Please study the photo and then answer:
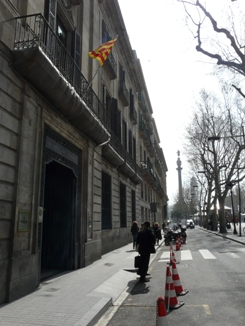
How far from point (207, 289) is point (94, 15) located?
12.8 metres

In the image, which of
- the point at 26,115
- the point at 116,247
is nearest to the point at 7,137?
the point at 26,115

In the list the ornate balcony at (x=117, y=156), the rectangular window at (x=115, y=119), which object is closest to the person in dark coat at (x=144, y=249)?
the ornate balcony at (x=117, y=156)

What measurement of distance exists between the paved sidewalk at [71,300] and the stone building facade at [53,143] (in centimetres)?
49

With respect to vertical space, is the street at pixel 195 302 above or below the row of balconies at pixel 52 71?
below

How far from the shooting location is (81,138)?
10891 mm

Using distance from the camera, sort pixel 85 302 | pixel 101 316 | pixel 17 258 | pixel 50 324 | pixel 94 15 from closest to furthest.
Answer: pixel 50 324 < pixel 101 316 < pixel 85 302 < pixel 17 258 < pixel 94 15

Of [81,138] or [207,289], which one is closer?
[207,289]

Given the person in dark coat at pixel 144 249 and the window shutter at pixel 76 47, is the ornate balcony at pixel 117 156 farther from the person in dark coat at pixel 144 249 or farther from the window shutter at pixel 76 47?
the person in dark coat at pixel 144 249

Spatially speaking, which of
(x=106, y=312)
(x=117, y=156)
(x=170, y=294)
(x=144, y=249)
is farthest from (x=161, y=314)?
A: (x=117, y=156)

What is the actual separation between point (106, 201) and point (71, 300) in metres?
9.33

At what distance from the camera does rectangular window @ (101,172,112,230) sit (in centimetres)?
1449

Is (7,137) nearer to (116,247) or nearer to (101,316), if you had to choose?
(101,316)

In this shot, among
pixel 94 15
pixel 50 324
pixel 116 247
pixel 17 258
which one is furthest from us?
pixel 116 247

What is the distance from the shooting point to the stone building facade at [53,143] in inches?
248
